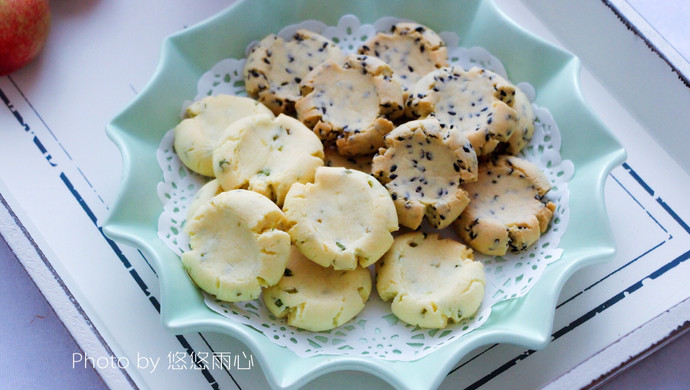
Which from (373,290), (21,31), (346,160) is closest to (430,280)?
(373,290)

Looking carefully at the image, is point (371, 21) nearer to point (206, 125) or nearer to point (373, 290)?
point (206, 125)

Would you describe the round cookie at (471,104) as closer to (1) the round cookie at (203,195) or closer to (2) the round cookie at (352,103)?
(2) the round cookie at (352,103)

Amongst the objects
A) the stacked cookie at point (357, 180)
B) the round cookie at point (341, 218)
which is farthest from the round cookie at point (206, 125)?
the round cookie at point (341, 218)

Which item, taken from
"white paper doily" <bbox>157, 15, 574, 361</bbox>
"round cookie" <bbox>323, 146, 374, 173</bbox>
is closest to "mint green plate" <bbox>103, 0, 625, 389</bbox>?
"white paper doily" <bbox>157, 15, 574, 361</bbox>

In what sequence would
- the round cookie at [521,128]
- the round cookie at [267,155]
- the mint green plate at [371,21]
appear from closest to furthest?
1. the mint green plate at [371,21]
2. the round cookie at [267,155]
3. the round cookie at [521,128]

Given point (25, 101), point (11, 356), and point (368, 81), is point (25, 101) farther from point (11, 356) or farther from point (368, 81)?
point (368, 81)

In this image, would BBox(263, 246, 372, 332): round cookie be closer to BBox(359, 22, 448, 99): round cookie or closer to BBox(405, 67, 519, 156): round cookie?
BBox(405, 67, 519, 156): round cookie
